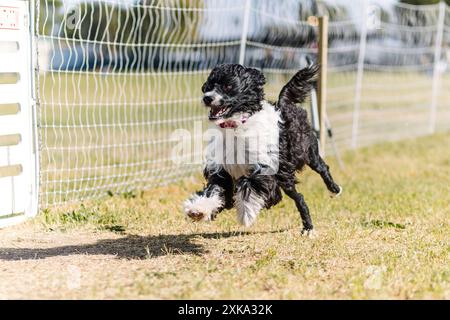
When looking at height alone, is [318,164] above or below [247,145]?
below

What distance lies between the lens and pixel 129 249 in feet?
15.8

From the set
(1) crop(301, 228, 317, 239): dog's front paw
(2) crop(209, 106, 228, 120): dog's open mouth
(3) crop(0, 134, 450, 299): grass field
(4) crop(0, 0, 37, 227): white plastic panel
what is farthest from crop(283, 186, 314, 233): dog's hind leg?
(4) crop(0, 0, 37, 227): white plastic panel

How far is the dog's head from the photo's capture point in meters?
4.47

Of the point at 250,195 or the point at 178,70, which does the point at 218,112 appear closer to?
the point at 250,195

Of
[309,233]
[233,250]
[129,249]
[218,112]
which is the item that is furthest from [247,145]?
[129,249]

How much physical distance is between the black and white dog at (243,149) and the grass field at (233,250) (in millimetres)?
347

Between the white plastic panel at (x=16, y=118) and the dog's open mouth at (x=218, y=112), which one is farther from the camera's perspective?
the white plastic panel at (x=16, y=118)

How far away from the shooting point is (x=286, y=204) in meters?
6.53

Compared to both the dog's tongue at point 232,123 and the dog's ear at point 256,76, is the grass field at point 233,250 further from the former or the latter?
the dog's ear at point 256,76

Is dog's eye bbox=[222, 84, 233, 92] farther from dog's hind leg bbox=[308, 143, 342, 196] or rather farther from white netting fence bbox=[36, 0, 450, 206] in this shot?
white netting fence bbox=[36, 0, 450, 206]

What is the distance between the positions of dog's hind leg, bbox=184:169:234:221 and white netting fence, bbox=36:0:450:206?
5.94 feet

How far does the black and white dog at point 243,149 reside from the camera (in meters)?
4.52

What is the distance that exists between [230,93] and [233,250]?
1.05 meters

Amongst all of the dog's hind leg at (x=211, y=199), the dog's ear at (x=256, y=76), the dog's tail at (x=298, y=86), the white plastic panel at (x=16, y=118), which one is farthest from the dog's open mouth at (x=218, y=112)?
the white plastic panel at (x=16, y=118)
